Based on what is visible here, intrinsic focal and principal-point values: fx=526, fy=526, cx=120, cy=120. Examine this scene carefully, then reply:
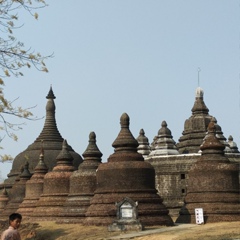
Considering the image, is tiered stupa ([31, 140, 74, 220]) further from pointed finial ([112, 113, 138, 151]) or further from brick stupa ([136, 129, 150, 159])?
brick stupa ([136, 129, 150, 159])

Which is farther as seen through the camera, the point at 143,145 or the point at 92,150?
the point at 143,145

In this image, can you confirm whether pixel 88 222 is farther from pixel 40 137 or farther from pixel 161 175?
pixel 40 137

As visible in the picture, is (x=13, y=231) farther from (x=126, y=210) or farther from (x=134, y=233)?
(x=126, y=210)

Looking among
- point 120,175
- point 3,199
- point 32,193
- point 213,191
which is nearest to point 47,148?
point 3,199

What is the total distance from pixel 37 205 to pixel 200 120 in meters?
15.6

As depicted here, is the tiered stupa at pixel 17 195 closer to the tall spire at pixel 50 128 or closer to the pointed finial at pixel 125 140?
the tall spire at pixel 50 128

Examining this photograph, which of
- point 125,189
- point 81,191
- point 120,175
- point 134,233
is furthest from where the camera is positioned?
point 81,191

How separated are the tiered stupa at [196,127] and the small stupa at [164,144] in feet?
5.81

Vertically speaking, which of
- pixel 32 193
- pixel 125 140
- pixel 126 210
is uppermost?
pixel 125 140

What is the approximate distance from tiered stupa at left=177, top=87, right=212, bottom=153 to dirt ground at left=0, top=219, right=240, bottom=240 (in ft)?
50.3

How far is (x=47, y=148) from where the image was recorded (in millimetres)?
48969

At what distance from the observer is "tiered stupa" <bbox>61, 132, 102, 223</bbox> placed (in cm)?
3023

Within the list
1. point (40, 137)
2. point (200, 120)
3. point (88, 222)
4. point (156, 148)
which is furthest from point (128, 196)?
point (40, 137)

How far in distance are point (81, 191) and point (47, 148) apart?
1862 cm
